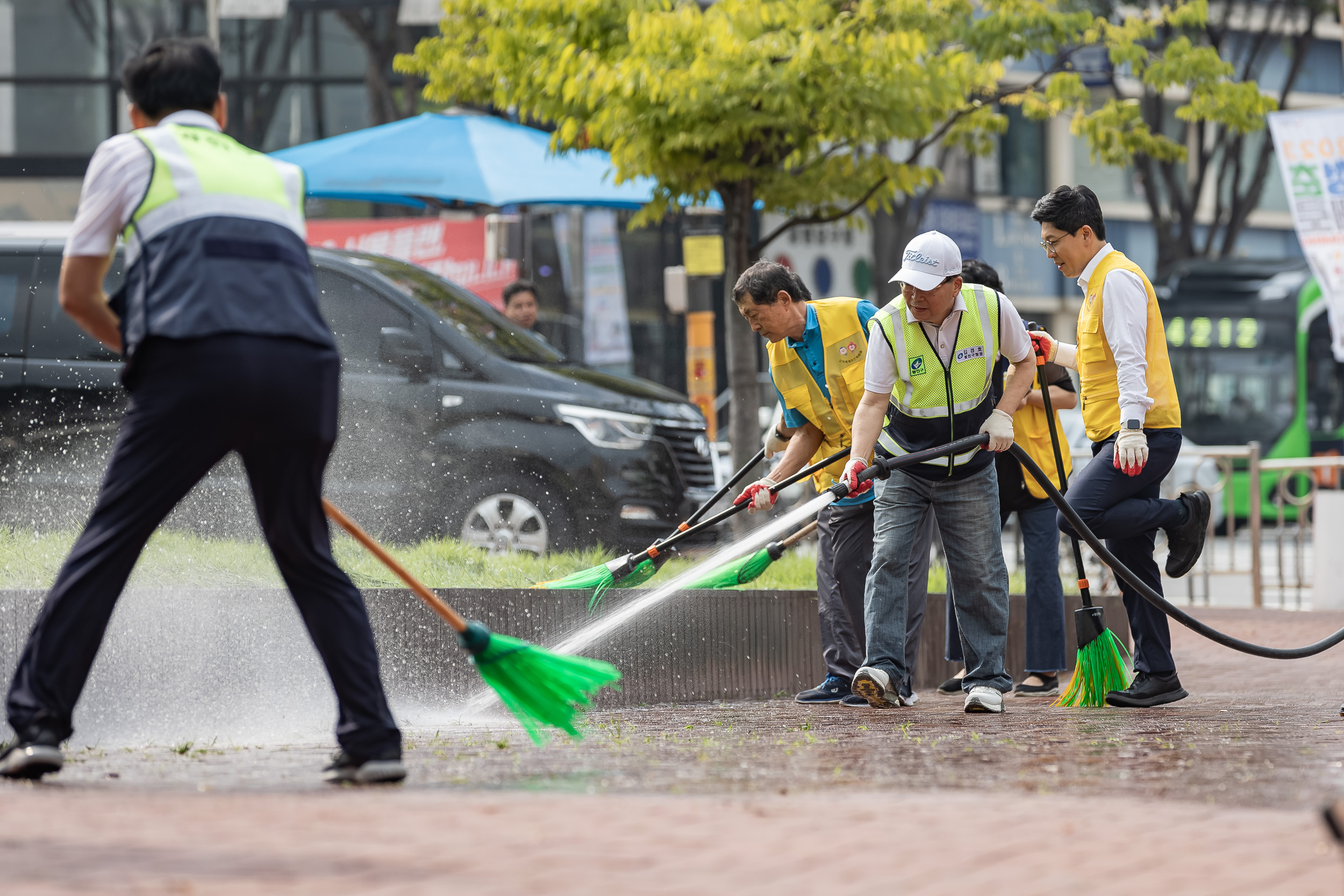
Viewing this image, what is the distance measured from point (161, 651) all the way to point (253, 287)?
224cm

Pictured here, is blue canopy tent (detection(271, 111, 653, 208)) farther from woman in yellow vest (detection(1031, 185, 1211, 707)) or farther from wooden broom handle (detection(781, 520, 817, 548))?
woman in yellow vest (detection(1031, 185, 1211, 707))

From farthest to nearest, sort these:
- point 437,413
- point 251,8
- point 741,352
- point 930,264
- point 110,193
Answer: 1. point 251,8
2. point 741,352
3. point 437,413
4. point 930,264
5. point 110,193

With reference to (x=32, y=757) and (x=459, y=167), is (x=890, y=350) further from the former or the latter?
(x=459, y=167)

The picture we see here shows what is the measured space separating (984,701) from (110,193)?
12.2 ft

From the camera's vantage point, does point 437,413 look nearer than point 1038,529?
No

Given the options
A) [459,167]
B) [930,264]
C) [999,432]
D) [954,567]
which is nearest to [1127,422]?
[999,432]

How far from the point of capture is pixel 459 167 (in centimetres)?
1438

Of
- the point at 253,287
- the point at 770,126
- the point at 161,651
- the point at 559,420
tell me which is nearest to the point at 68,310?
the point at 253,287

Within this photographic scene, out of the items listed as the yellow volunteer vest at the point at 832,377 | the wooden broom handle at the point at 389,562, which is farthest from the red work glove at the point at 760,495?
the wooden broom handle at the point at 389,562

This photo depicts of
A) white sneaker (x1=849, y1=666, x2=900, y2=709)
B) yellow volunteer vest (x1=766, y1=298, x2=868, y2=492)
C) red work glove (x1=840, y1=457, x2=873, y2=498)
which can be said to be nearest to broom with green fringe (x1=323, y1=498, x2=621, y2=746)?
red work glove (x1=840, y1=457, x2=873, y2=498)

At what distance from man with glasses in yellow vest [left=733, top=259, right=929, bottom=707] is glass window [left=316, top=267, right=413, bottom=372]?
3.43m

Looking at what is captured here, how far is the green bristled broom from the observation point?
27.3 feet

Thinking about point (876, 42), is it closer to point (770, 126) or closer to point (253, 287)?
point (770, 126)

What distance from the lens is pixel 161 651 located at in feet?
20.5
